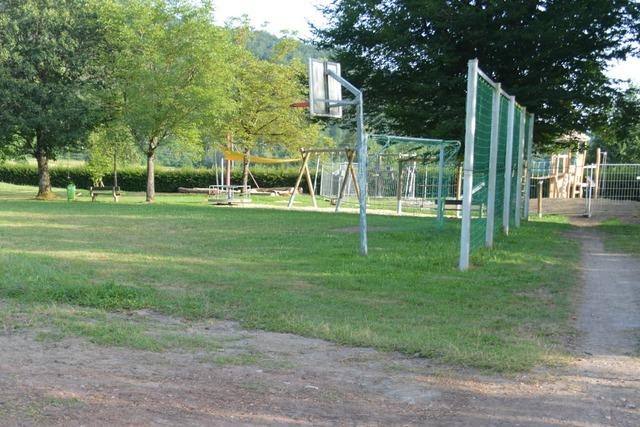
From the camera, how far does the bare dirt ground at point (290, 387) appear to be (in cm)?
404

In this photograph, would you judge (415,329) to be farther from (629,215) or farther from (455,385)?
(629,215)

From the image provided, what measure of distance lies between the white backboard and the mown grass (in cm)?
598

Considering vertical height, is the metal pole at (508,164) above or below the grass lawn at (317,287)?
above

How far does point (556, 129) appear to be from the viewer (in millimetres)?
23094

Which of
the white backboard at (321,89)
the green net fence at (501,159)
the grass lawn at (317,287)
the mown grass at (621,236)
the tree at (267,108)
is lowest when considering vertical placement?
the mown grass at (621,236)

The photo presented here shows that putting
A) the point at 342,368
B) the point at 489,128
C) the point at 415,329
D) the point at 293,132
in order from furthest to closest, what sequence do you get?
1. the point at 293,132
2. the point at 489,128
3. the point at 415,329
4. the point at 342,368

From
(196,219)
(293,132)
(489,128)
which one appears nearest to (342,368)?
(489,128)

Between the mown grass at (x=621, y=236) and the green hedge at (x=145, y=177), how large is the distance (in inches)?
1373

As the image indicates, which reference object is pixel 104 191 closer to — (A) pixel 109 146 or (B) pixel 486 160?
(A) pixel 109 146

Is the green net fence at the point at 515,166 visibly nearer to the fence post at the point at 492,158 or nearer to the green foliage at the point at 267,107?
the fence post at the point at 492,158

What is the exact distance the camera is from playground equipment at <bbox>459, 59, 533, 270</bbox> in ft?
32.4

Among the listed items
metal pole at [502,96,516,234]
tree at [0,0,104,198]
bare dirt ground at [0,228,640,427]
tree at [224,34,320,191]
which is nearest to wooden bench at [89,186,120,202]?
tree at [0,0,104,198]

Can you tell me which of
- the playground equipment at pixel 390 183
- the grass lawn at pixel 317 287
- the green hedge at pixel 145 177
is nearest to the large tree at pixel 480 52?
the playground equipment at pixel 390 183

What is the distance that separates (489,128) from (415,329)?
6.84 meters
